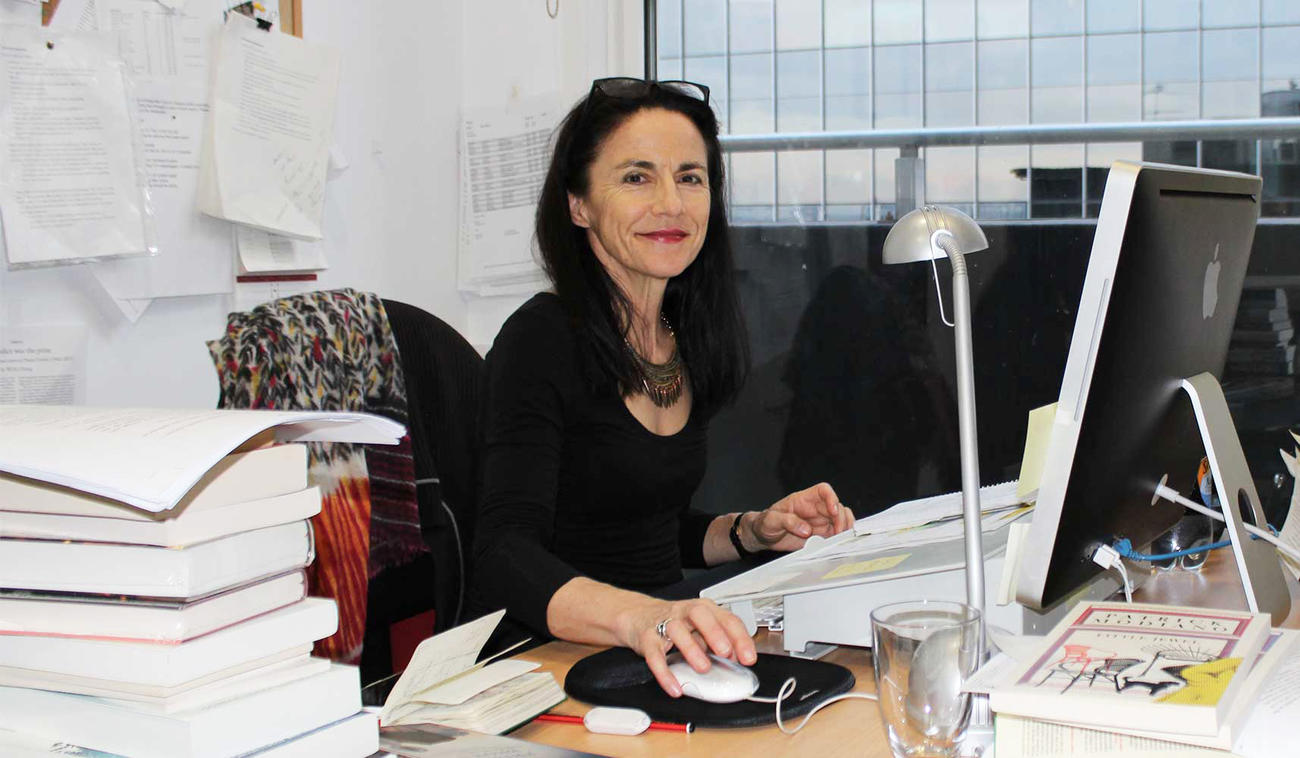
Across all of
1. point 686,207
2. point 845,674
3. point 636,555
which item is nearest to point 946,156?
point 686,207

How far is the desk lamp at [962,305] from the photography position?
0.98 meters


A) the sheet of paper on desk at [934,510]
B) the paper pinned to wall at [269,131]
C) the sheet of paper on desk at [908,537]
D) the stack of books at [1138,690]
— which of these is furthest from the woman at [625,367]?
the stack of books at [1138,690]

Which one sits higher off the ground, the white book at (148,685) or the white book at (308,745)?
the white book at (148,685)

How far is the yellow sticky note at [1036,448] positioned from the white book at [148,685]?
81 centimetres

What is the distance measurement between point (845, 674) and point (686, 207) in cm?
93

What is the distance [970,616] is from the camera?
886 mm

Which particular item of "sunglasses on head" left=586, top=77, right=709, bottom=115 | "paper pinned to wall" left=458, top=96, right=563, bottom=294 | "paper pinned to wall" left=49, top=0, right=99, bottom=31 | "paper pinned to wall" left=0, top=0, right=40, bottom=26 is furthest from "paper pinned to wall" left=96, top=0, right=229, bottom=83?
"paper pinned to wall" left=458, top=96, right=563, bottom=294

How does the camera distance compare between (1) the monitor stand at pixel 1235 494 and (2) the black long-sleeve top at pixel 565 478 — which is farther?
(2) the black long-sleeve top at pixel 565 478

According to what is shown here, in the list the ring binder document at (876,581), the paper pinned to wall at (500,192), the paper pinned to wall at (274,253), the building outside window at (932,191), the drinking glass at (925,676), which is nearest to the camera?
the drinking glass at (925,676)

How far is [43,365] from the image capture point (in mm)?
1709

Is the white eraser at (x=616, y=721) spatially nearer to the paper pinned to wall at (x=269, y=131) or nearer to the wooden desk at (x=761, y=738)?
the wooden desk at (x=761, y=738)

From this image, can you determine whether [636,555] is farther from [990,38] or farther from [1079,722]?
[990,38]

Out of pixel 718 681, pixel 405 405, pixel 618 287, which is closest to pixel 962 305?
pixel 718 681

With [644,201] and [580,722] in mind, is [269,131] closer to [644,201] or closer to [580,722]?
[644,201]
